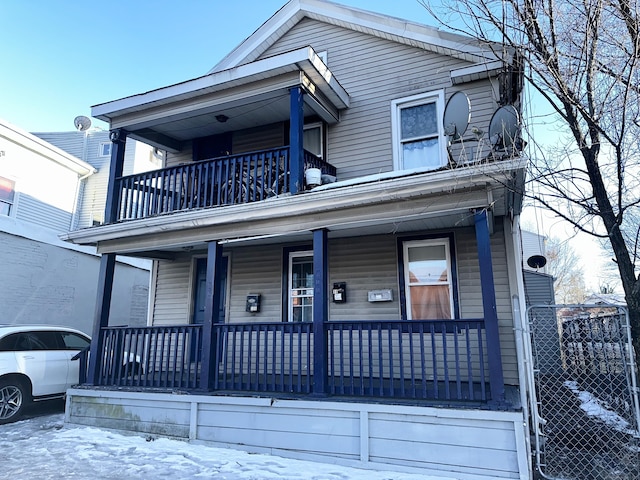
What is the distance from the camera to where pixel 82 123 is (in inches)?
735

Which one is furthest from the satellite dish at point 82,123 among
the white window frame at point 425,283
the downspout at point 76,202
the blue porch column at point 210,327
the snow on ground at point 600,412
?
the snow on ground at point 600,412

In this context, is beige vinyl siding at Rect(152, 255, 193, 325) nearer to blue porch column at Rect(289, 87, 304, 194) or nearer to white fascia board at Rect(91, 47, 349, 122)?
white fascia board at Rect(91, 47, 349, 122)

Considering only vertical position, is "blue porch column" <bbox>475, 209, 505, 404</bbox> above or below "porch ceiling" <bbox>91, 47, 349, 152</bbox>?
below

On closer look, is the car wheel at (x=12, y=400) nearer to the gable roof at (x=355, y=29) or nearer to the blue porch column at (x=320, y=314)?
the blue porch column at (x=320, y=314)

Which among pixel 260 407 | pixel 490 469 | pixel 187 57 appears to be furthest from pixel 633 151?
pixel 187 57

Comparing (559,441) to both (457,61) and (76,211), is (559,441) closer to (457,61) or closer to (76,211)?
(457,61)

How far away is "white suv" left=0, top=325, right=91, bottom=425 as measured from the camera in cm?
678

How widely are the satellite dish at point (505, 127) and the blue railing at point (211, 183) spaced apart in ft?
9.60

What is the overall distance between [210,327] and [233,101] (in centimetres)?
383

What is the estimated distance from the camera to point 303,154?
263 inches

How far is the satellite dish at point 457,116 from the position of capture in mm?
5512

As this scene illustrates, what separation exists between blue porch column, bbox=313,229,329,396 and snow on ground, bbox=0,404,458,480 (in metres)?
1.01

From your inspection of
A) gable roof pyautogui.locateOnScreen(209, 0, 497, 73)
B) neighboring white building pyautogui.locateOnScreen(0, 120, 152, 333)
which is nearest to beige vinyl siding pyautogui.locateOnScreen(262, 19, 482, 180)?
gable roof pyautogui.locateOnScreen(209, 0, 497, 73)

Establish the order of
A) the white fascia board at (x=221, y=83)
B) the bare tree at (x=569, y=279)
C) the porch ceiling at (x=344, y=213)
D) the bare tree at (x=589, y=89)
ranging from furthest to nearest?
the bare tree at (x=569, y=279), the white fascia board at (x=221, y=83), the porch ceiling at (x=344, y=213), the bare tree at (x=589, y=89)
